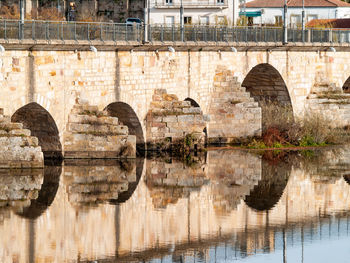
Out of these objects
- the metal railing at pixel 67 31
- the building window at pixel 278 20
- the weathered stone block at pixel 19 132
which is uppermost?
the building window at pixel 278 20

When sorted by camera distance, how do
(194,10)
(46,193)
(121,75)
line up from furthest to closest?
(194,10) < (121,75) < (46,193)

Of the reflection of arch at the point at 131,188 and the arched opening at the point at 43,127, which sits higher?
the arched opening at the point at 43,127

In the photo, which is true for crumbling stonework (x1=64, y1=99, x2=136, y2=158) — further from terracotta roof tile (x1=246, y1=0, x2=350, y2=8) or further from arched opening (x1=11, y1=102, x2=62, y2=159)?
terracotta roof tile (x1=246, y1=0, x2=350, y2=8)

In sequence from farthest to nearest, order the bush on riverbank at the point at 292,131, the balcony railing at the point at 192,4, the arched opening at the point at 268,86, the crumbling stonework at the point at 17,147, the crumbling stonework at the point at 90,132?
the balcony railing at the point at 192,4 < the arched opening at the point at 268,86 < the bush on riverbank at the point at 292,131 < the crumbling stonework at the point at 90,132 < the crumbling stonework at the point at 17,147

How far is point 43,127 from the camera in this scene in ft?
114

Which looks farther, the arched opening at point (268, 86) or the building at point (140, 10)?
the building at point (140, 10)

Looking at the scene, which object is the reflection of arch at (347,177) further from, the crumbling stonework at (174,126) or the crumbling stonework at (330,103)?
the crumbling stonework at (330,103)

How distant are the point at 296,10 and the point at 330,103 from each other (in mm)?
24493

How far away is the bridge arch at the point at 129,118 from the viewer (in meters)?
38.0

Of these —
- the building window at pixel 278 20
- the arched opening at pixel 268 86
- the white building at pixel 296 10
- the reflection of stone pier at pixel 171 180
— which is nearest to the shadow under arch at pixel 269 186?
the reflection of stone pier at pixel 171 180

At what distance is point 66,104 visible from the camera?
34.7 metres

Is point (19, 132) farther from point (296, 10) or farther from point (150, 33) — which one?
point (296, 10)

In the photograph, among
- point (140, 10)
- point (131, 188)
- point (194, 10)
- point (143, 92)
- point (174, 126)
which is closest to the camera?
point (131, 188)

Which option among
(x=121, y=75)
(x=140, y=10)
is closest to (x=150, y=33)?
(x=121, y=75)
